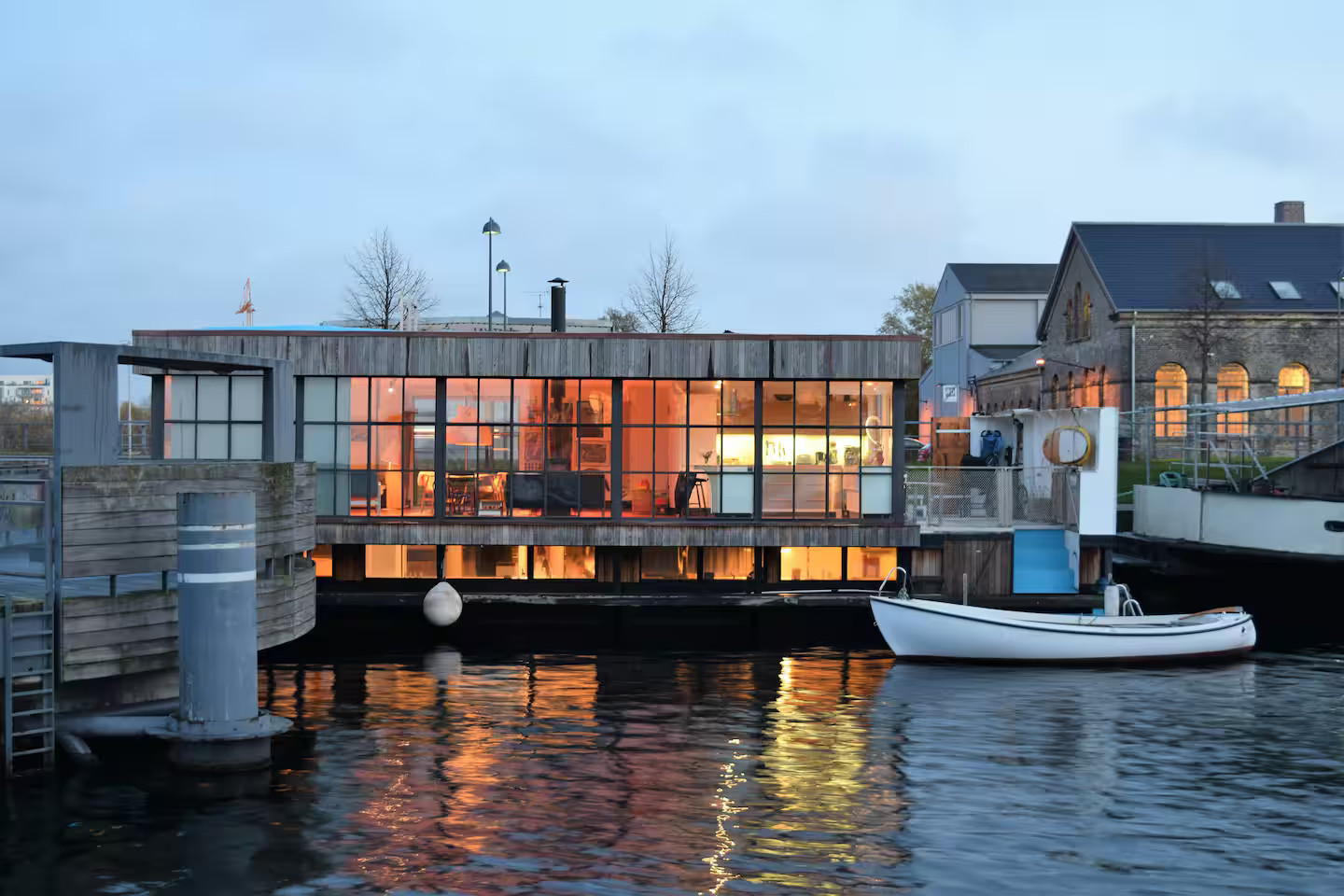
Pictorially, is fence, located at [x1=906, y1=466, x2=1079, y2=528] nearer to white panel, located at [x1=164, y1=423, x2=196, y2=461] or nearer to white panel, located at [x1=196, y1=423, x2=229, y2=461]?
white panel, located at [x1=196, y1=423, x2=229, y2=461]

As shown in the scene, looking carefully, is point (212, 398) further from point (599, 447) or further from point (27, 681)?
point (27, 681)

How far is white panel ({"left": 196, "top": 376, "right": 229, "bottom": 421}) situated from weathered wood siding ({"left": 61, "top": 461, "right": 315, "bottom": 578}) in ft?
43.9

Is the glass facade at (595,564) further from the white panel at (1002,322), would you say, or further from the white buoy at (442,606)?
the white panel at (1002,322)

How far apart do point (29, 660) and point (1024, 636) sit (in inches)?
837

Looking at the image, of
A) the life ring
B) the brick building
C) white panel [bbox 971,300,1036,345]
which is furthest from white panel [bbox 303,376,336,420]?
white panel [bbox 971,300,1036,345]

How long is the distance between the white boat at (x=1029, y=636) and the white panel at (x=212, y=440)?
54.5 feet

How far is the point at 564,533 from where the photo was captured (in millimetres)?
33344

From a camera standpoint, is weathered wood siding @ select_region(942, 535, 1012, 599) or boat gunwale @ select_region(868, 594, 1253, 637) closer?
boat gunwale @ select_region(868, 594, 1253, 637)

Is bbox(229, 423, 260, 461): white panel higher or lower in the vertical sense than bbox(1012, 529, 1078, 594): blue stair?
higher

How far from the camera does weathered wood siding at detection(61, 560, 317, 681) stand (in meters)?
18.3

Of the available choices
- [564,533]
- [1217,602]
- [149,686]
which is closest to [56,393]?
[149,686]

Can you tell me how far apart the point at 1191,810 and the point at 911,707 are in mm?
7726

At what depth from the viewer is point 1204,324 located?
59812 millimetres

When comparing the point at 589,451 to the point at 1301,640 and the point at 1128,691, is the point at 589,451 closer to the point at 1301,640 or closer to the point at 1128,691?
the point at 1128,691
